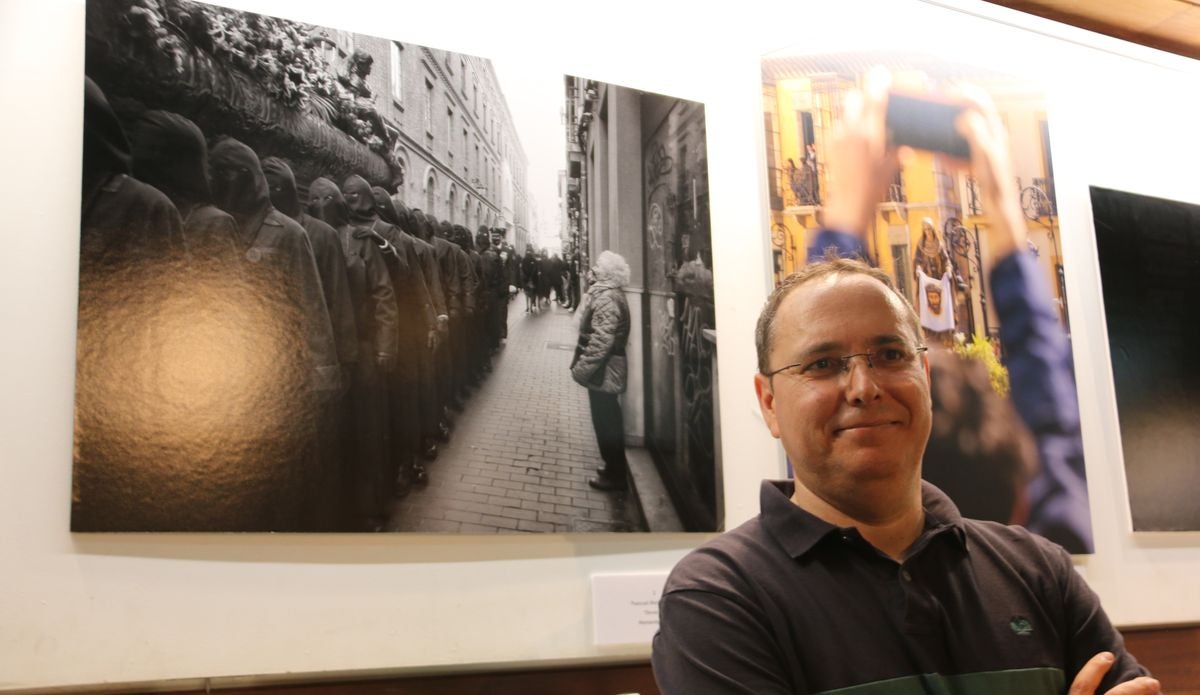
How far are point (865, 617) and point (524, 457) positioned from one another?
2.40 feet

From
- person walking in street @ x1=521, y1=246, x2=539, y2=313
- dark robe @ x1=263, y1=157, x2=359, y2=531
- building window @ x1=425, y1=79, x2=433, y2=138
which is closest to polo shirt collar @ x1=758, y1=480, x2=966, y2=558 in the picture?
person walking in street @ x1=521, y1=246, x2=539, y2=313

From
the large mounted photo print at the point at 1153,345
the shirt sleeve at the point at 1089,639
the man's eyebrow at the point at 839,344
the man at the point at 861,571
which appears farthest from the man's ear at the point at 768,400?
the large mounted photo print at the point at 1153,345

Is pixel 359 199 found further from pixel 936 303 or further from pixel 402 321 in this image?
pixel 936 303

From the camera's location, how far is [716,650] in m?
1.18

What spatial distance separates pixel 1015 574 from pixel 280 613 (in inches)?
46.9

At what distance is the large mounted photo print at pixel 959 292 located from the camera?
6.91 ft

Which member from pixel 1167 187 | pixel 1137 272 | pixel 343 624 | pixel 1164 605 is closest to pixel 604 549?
pixel 343 624

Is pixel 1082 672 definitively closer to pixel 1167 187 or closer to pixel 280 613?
pixel 280 613

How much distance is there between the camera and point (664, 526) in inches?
71.4

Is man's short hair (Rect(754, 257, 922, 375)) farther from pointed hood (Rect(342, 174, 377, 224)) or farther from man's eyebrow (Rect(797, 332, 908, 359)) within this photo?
pointed hood (Rect(342, 174, 377, 224))

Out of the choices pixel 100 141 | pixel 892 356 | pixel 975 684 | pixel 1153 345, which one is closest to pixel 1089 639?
pixel 975 684

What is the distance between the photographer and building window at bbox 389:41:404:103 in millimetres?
1756

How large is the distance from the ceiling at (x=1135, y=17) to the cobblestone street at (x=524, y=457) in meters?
1.65

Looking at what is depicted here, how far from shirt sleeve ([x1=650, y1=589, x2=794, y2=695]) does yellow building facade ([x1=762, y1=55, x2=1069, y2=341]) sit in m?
0.99
